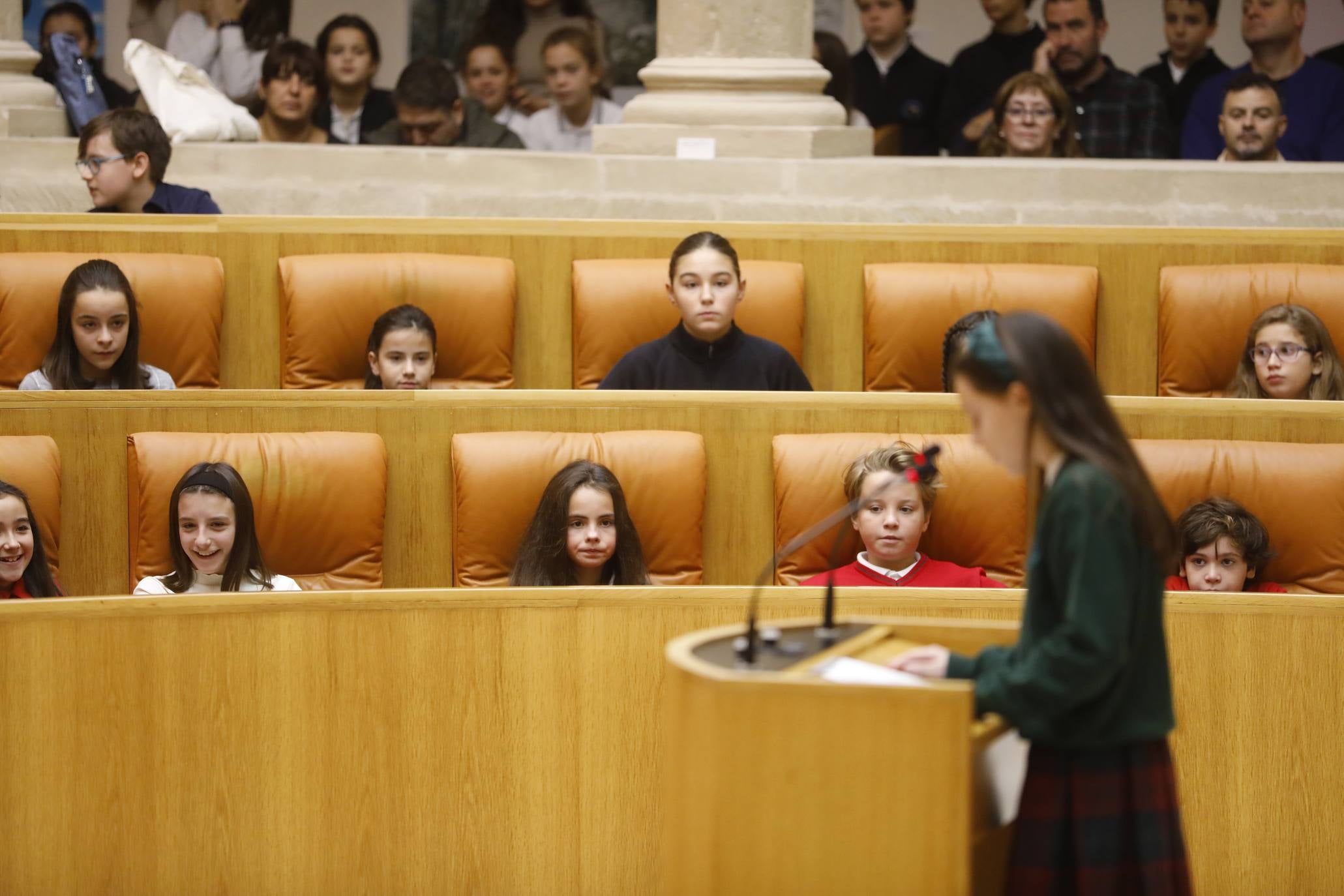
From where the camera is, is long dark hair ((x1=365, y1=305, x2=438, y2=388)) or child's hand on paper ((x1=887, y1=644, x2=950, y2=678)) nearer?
child's hand on paper ((x1=887, y1=644, x2=950, y2=678))

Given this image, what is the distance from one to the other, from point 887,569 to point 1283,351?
1107mm

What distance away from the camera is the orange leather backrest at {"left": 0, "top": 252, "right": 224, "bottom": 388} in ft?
13.1

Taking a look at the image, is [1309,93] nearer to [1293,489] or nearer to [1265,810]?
[1293,489]

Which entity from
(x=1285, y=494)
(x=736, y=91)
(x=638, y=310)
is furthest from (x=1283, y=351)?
(x=736, y=91)

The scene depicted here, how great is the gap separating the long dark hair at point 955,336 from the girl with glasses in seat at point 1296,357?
1.84 ft

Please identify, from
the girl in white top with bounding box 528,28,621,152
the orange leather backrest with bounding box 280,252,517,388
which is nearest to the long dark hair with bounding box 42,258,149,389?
the orange leather backrest with bounding box 280,252,517,388

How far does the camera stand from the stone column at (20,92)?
532 centimetres

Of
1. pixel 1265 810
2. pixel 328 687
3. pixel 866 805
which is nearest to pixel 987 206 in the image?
pixel 1265 810

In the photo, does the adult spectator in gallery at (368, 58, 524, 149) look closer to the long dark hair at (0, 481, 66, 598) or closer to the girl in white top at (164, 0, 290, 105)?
the girl in white top at (164, 0, 290, 105)

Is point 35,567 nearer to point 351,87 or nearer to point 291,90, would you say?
point 291,90

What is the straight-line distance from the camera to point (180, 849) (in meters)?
2.82

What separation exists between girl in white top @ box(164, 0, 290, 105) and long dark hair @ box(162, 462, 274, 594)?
3.42 m

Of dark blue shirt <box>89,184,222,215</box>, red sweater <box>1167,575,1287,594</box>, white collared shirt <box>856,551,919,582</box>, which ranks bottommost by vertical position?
red sweater <box>1167,575,1287,594</box>

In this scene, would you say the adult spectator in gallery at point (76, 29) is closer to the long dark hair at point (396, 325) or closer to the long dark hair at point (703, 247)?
the long dark hair at point (396, 325)
